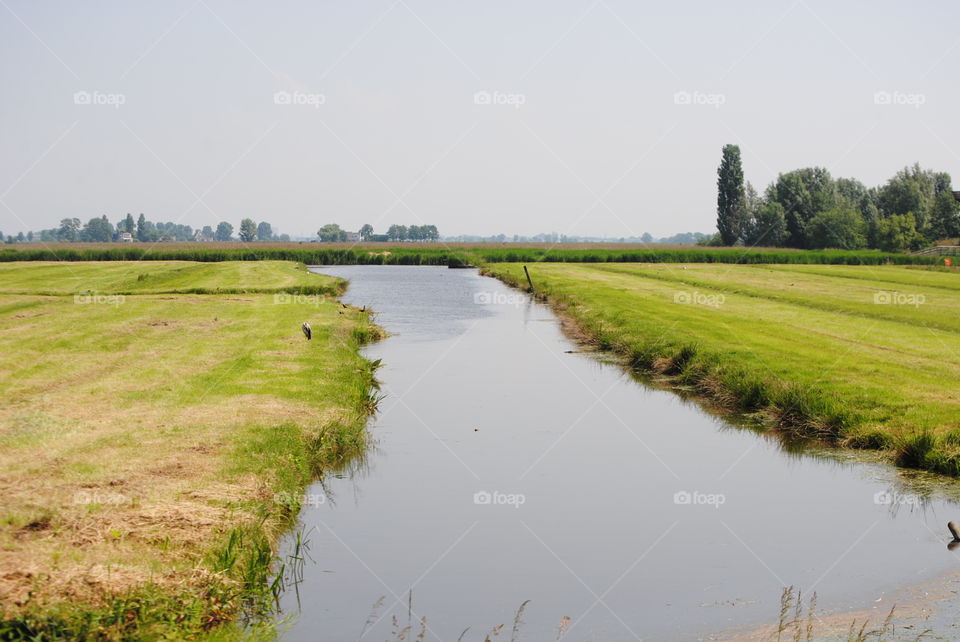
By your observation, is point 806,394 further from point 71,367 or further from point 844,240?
point 844,240

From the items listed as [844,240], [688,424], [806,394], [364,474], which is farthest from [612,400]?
[844,240]

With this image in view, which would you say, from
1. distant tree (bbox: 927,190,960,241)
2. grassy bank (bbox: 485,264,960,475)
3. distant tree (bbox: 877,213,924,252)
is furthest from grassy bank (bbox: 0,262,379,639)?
distant tree (bbox: 927,190,960,241)

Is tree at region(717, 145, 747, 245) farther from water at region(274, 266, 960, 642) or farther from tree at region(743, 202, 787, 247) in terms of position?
water at region(274, 266, 960, 642)

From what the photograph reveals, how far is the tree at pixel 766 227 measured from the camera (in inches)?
4904

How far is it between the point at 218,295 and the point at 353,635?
123 feet

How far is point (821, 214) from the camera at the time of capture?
12088 centimetres

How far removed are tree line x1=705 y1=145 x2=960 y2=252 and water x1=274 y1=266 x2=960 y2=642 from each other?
106m

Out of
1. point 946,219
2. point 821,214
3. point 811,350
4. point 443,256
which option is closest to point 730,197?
point 821,214

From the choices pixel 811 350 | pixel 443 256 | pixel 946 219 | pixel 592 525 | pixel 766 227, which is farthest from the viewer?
pixel 766 227

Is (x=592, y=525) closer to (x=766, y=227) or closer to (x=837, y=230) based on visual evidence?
(x=837, y=230)

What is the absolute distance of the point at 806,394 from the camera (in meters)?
19.7

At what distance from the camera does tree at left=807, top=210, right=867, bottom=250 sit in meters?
118

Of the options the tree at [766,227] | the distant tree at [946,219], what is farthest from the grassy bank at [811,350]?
the tree at [766,227]

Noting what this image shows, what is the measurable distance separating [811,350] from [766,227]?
105963 mm
